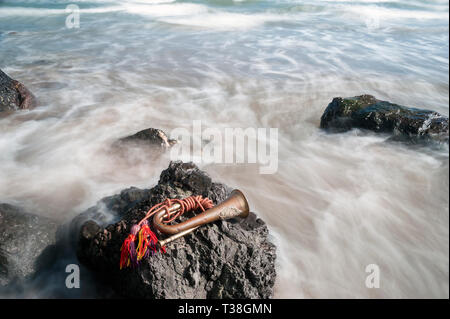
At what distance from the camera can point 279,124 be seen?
591 centimetres

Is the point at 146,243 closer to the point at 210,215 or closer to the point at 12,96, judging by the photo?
the point at 210,215

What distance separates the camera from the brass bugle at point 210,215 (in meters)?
2.34

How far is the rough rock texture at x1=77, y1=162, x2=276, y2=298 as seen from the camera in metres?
2.30

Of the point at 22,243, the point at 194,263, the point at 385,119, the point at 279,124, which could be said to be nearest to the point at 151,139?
the point at 22,243

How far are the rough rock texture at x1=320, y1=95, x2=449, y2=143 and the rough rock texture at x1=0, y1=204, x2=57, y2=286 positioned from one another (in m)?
4.41

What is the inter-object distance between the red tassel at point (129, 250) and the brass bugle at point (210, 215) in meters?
0.17

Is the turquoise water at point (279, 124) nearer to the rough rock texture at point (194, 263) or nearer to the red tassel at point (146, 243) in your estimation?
the rough rock texture at point (194, 263)

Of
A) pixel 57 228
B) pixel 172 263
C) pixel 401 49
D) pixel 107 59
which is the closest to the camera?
pixel 172 263

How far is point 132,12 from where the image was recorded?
1747cm

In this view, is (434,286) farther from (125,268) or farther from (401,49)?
(401,49)

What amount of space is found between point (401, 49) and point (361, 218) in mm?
9233

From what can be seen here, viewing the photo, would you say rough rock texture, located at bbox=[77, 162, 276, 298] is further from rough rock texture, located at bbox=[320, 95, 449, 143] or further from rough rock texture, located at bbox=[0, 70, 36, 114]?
rough rock texture, located at bbox=[0, 70, 36, 114]

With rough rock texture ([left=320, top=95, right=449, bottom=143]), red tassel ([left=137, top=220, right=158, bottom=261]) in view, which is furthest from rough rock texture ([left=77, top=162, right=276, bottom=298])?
rough rock texture ([left=320, top=95, right=449, bottom=143])

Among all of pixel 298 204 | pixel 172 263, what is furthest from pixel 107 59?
pixel 172 263
